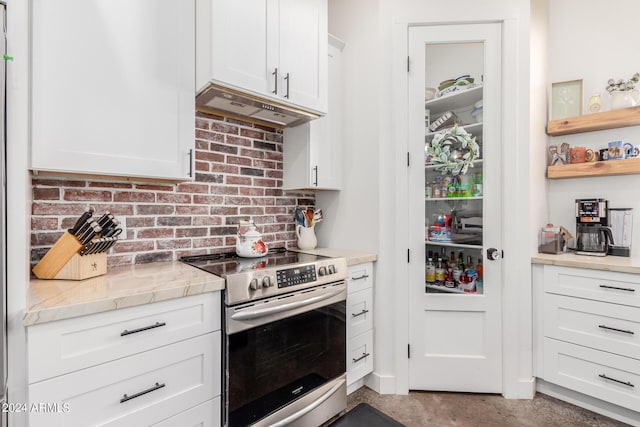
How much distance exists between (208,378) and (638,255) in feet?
9.27

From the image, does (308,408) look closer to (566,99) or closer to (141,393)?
(141,393)

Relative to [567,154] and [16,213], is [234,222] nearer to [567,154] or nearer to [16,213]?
[16,213]

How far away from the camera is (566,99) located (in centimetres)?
239

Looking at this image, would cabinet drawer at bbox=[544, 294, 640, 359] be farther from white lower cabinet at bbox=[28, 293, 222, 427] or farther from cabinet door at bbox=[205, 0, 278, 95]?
cabinet door at bbox=[205, 0, 278, 95]

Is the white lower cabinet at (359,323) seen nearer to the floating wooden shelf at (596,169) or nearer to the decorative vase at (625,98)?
the floating wooden shelf at (596,169)

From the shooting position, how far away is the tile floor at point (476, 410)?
1859mm

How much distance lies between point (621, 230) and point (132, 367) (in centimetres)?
297

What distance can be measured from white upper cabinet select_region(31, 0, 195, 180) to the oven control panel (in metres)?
0.70

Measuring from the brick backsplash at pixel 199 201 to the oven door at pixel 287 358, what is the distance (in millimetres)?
722

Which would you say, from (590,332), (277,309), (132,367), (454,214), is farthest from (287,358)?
(590,332)

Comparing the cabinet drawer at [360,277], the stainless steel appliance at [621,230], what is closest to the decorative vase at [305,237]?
the cabinet drawer at [360,277]

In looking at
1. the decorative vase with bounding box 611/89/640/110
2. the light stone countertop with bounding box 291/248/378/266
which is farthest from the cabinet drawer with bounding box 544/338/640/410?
the decorative vase with bounding box 611/89/640/110

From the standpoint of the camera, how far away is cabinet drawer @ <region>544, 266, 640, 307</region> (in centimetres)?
180

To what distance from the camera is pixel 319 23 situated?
6.66 feet
